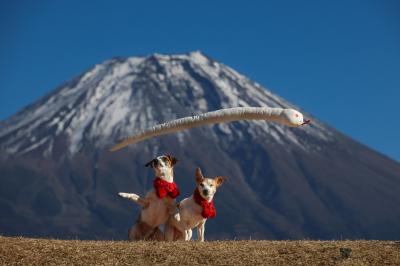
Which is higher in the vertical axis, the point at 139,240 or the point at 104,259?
the point at 139,240

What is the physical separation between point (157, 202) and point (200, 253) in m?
3.68

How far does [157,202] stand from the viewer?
25.1 metres

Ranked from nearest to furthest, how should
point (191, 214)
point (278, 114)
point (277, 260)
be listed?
point (277, 260) → point (278, 114) → point (191, 214)

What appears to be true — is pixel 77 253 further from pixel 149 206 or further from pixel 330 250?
pixel 330 250

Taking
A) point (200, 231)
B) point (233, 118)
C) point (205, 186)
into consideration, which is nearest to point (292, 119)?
point (233, 118)

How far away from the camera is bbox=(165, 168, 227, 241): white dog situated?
2453 cm

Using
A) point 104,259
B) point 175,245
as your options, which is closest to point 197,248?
point 175,245

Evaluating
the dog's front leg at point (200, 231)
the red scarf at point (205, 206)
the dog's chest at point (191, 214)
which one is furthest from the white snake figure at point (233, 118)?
the dog's front leg at point (200, 231)

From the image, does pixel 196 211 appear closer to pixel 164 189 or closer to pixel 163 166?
pixel 164 189

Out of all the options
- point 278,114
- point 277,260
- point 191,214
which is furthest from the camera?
point 191,214

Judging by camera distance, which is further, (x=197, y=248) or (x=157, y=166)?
(x=157, y=166)

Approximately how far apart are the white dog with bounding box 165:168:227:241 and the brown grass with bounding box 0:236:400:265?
5.05 feet

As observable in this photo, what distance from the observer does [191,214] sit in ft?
80.6

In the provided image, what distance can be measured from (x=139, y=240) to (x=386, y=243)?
6044 mm
